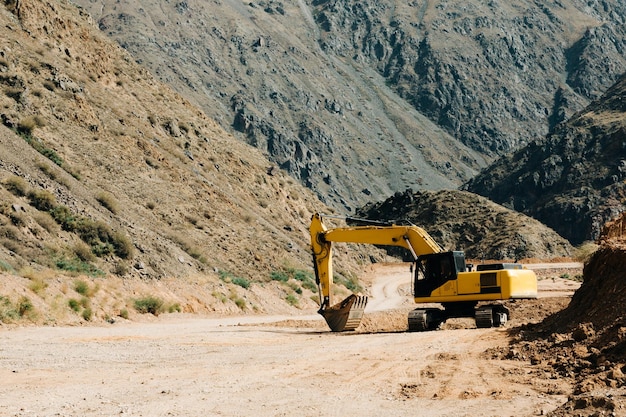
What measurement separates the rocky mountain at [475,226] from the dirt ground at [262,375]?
222ft

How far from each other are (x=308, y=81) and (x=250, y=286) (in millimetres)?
132613

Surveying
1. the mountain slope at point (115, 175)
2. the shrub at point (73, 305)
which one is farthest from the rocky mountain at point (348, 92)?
the shrub at point (73, 305)

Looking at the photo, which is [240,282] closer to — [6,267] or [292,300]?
[292,300]

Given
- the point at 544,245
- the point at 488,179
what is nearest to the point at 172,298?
the point at 544,245

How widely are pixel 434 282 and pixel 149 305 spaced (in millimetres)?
11541

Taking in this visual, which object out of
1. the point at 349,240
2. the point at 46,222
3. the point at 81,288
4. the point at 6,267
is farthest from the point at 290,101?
the point at 6,267

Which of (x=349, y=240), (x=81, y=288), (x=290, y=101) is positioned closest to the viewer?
(x=349, y=240)

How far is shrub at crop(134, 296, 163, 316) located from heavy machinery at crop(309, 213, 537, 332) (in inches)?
296

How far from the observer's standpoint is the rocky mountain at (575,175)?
342 ft

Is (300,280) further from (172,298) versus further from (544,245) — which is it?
(544,245)

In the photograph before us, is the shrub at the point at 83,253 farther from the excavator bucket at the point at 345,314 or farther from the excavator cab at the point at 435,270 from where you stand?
the excavator cab at the point at 435,270

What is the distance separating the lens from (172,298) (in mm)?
31297

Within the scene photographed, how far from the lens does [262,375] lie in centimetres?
1435

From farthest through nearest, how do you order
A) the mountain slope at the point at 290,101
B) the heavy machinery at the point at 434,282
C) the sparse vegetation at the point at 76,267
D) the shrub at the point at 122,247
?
1. the mountain slope at the point at 290,101
2. the shrub at the point at 122,247
3. the sparse vegetation at the point at 76,267
4. the heavy machinery at the point at 434,282
